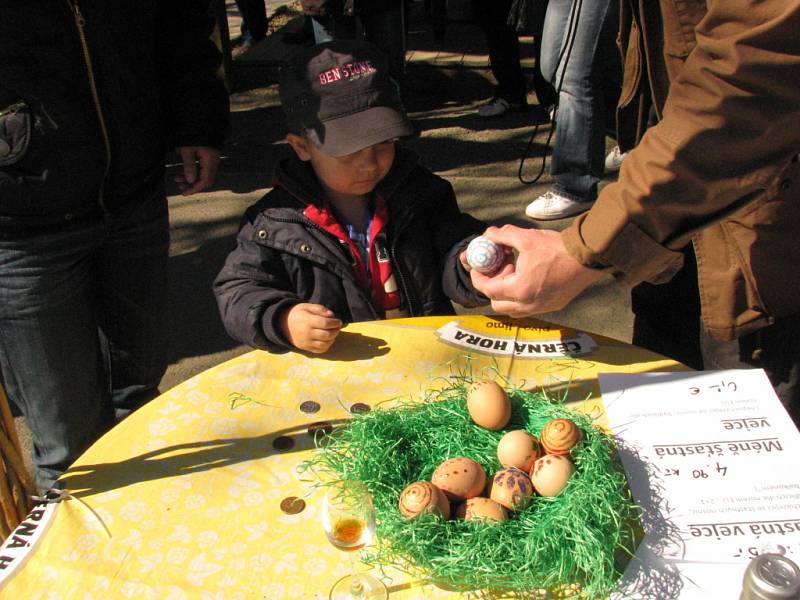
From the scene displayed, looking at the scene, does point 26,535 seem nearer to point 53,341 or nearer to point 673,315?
point 53,341

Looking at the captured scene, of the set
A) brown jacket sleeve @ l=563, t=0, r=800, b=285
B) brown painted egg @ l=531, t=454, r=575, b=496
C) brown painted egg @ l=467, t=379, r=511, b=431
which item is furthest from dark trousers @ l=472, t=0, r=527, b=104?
brown painted egg @ l=531, t=454, r=575, b=496

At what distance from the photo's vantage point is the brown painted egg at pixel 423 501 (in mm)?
1003

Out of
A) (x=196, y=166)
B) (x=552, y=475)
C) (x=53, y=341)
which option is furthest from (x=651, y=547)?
(x=196, y=166)

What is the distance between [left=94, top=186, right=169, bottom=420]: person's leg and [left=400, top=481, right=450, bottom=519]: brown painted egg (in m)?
1.02

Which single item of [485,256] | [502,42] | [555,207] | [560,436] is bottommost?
[555,207]

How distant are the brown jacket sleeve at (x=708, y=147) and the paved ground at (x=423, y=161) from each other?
6.02 ft

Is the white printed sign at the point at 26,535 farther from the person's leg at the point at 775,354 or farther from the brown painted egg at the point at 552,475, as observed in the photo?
the person's leg at the point at 775,354

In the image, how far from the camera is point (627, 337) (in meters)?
2.98

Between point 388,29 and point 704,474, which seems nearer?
point 704,474

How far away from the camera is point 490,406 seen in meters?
1.21

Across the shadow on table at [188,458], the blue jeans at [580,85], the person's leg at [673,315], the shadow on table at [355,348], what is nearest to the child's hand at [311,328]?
the shadow on table at [355,348]

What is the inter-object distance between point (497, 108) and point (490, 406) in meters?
4.42

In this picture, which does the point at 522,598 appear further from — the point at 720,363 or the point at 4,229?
the point at 4,229

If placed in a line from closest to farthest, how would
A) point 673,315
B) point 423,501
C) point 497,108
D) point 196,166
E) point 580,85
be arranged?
1. point 423,501
2. point 673,315
3. point 196,166
4. point 580,85
5. point 497,108
